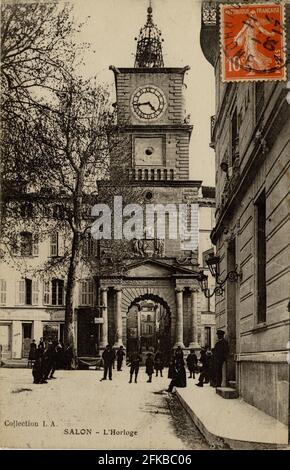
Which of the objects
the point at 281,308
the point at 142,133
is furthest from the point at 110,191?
the point at 281,308

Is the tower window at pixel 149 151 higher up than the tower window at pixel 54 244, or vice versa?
the tower window at pixel 149 151

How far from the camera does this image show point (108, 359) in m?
10.8

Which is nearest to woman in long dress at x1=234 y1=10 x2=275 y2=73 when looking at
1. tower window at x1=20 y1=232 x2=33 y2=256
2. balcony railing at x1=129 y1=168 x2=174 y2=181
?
balcony railing at x1=129 y1=168 x2=174 y2=181

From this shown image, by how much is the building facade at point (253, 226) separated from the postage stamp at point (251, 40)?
160mm

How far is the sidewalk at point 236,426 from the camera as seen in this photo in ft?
25.1

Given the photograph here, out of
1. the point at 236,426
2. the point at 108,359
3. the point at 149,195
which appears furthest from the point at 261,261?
the point at 108,359

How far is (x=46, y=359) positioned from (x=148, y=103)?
3836 mm

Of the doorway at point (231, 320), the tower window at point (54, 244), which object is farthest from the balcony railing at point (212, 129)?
the tower window at point (54, 244)

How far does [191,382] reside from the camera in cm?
1109

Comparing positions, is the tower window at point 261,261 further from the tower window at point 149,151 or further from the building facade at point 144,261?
the tower window at point 149,151

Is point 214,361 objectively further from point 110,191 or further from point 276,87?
point 276,87

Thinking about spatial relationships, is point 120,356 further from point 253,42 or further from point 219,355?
point 253,42

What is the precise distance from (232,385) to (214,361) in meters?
0.42

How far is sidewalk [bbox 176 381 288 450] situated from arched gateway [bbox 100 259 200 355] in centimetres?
180
